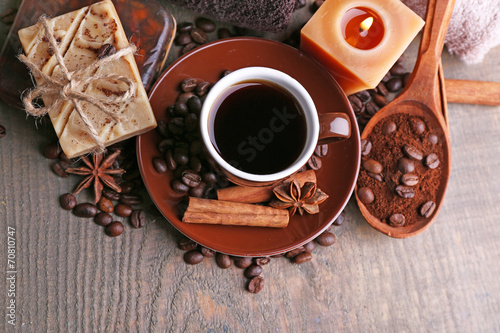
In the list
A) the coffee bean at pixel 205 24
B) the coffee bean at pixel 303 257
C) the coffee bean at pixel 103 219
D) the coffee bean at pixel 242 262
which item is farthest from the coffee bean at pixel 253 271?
the coffee bean at pixel 205 24

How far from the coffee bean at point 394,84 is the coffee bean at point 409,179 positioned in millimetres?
316

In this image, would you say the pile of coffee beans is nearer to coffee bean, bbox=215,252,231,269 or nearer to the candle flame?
coffee bean, bbox=215,252,231,269

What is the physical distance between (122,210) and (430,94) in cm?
107

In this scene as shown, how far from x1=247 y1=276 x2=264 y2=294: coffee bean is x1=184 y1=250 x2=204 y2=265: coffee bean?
18 cm

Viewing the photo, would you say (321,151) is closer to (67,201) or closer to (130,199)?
(130,199)

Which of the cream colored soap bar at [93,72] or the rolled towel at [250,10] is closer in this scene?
the cream colored soap bar at [93,72]

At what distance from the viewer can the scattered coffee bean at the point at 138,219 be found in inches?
53.9

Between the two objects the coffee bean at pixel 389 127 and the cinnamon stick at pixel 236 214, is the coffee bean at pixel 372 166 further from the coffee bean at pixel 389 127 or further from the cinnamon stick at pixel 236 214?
the cinnamon stick at pixel 236 214

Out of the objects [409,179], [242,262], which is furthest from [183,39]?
[409,179]

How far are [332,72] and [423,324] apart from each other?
90cm

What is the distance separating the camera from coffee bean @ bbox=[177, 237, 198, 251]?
138 cm

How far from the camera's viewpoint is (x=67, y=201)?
1.36 metres

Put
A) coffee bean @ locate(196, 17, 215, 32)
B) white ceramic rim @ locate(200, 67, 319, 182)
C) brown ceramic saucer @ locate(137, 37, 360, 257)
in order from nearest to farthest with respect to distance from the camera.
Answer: white ceramic rim @ locate(200, 67, 319, 182) → brown ceramic saucer @ locate(137, 37, 360, 257) → coffee bean @ locate(196, 17, 215, 32)

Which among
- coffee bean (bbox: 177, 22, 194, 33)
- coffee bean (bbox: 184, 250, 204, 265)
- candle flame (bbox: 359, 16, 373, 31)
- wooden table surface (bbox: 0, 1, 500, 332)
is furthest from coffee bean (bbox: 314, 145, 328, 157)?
coffee bean (bbox: 177, 22, 194, 33)
